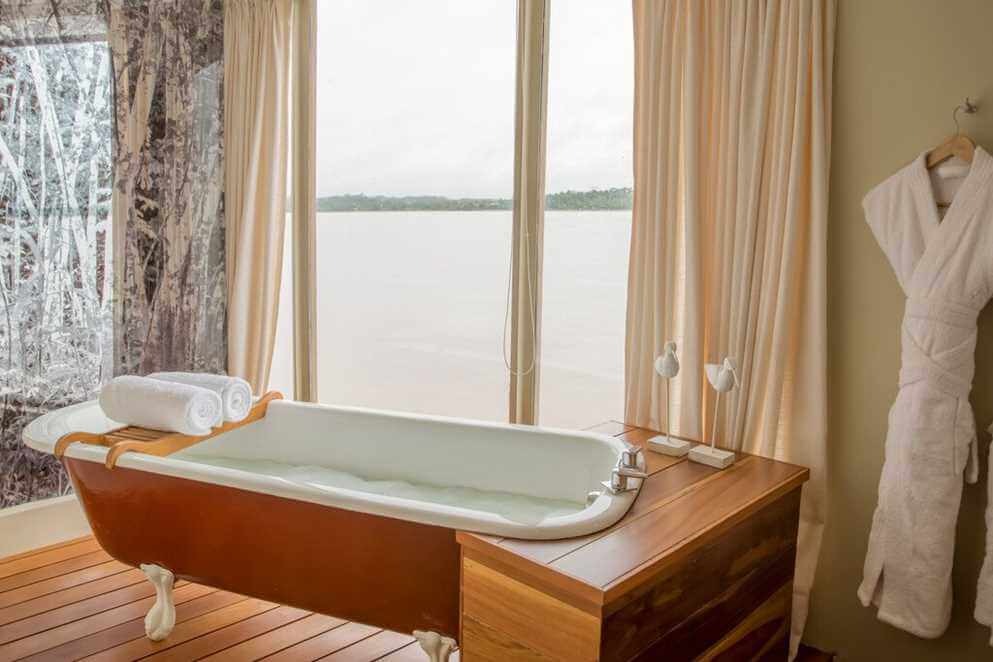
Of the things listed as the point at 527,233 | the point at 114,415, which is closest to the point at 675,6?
the point at 527,233

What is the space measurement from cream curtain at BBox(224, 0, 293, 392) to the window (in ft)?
0.52

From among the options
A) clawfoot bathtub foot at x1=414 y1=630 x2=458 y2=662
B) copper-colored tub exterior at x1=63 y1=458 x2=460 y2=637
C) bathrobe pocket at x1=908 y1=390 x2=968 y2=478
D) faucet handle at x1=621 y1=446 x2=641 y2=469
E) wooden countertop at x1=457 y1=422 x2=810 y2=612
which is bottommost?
clawfoot bathtub foot at x1=414 y1=630 x2=458 y2=662

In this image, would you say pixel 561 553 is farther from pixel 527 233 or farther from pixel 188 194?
pixel 188 194

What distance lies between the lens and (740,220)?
2188 millimetres

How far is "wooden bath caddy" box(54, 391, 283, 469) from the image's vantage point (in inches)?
84.3

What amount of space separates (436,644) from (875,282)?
1.49 meters

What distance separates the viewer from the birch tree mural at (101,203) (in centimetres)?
284

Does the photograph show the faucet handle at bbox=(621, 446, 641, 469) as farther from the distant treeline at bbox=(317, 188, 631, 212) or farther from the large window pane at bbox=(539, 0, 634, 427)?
the distant treeline at bbox=(317, 188, 631, 212)

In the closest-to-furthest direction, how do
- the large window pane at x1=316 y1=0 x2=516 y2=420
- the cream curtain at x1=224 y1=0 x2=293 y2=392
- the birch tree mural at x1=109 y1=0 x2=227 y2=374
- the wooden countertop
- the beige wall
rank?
1. the wooden countertop
2. the beige wall
3. the large window pane at x1=316 y1=0 x2=516 y2=420
4. the birch tree mural at x1=109 y1=0 x2=227 y2=374
5. the cream curtain at x1=224 y1=0 x2=293 y2=392

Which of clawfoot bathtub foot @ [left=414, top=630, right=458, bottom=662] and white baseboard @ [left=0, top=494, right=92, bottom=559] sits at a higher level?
clawfoot bathtub foot @ [left=414, top=630, right=458, bottom=662]

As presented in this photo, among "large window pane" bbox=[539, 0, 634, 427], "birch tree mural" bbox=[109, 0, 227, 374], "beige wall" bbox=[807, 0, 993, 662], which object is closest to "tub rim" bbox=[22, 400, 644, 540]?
"large window pane" bbox=[539, 0, 634, 427]

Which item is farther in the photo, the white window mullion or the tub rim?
the white window mullion

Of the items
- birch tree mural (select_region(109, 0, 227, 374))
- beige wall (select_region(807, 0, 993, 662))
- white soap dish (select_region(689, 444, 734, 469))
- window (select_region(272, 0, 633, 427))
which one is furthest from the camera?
birch tree mural (select_region(109, 0, 227, 374))

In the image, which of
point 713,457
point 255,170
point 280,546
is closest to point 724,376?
point 713,457
